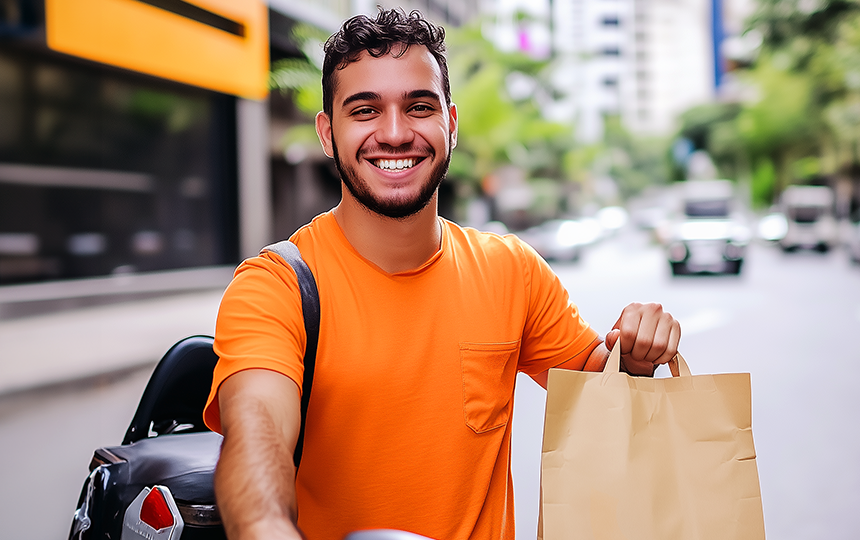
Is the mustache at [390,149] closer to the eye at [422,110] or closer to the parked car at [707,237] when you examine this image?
the eye at [422,110]

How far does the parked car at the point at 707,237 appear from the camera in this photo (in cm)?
1741

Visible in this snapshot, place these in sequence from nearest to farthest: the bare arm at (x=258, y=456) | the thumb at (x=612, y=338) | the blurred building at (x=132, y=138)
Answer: the bare arm at (x=258, y=456)
the thumb at (x=612, y=338)
the blurred building at (x=132, y=138)

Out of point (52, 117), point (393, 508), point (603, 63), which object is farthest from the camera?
point (603, 63)

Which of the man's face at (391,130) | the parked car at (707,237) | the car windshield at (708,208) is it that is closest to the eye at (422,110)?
the man's face at (391,130)

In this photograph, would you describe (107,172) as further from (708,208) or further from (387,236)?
(387,236)

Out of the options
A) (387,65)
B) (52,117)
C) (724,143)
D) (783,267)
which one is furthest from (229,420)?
(724,143)

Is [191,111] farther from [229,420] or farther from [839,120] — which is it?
[839,120]

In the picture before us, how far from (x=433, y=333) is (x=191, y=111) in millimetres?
15376

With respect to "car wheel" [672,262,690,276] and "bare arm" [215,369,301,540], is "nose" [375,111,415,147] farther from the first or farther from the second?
"car wheel" [672,262,690,276]

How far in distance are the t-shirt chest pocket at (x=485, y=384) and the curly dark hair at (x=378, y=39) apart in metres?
0.61

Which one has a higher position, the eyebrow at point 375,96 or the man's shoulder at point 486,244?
the eyebrow at point 375,96

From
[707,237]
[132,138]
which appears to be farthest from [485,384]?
[707,237]

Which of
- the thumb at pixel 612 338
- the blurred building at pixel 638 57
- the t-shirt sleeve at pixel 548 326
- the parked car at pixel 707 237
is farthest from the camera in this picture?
the blurred building at pixel 638 57

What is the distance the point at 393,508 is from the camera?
59.9 inches
